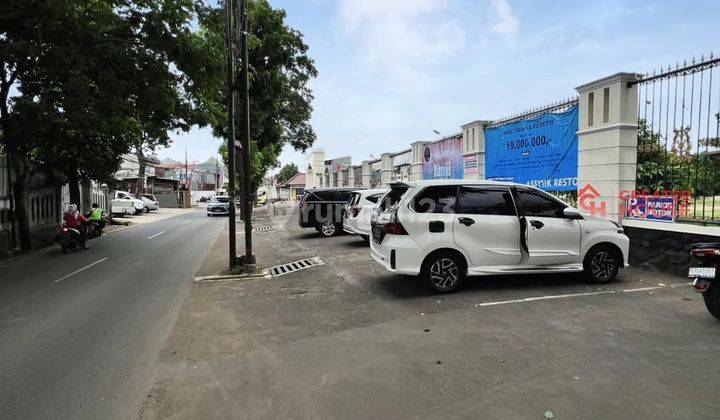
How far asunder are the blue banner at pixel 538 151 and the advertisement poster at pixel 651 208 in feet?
4.20

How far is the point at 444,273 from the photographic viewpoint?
6.85m

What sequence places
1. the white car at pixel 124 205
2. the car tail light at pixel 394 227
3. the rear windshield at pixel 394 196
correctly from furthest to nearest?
the white car at pixel 124 205 < the rear windshield at pixel 394 196 < the car tail light at pixel 394 227

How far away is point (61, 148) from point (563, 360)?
60.2ft

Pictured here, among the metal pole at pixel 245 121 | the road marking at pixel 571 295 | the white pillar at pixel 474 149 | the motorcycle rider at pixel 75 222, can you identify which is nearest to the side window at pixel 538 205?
the road marking at pixel 571 295

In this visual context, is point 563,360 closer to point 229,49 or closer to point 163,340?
point 163,340

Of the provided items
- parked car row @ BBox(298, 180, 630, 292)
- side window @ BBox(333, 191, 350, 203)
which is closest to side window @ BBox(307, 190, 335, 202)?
side window @ BBox(333, 191, 350, 203)

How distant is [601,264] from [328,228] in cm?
948

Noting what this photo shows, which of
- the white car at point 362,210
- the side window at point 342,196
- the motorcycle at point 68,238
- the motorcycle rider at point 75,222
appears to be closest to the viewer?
the white car at point 362,210

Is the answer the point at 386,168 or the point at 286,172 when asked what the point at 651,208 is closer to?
the point at 386,168

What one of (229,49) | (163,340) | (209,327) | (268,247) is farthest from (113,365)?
(268,247)

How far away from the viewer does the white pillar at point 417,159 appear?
1650 centimetres

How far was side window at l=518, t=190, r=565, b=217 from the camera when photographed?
712 cm

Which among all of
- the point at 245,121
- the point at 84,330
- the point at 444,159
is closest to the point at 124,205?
the point at 444,159

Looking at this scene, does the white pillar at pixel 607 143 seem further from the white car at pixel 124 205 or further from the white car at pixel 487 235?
the white car at pixel 124 205
